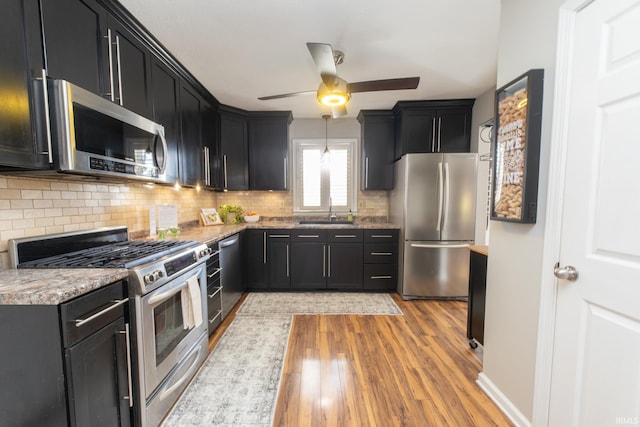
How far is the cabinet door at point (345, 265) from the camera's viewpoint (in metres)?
3.28

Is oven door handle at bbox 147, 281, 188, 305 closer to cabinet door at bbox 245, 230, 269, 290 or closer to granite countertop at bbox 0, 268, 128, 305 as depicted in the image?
granite countertop at bbox 0, 268, 128, 305

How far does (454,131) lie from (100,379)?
3.89 meters

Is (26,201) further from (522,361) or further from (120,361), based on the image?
(522,361)

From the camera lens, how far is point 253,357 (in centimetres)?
198

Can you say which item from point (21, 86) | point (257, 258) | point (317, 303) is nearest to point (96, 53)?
point (21, 86)

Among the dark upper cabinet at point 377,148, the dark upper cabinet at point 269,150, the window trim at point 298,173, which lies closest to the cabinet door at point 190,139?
the dark upper cabinet at point 269,150

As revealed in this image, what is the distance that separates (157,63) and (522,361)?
10.7 ft

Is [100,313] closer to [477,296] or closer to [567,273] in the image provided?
[567,273]

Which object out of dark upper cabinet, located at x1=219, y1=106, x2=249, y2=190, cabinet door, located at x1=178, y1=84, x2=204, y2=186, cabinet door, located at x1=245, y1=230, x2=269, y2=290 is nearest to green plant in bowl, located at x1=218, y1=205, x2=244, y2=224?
dark upper cabinet, located at x1=219, y1=106, x2=249, y2=190

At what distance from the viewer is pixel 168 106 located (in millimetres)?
2150

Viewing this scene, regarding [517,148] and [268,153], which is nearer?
[517,148]

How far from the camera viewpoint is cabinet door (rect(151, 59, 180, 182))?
198 centimetres

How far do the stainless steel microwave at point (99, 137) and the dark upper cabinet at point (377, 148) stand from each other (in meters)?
2.55

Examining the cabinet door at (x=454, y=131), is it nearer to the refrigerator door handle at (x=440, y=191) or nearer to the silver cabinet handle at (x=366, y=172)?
the refrigerator door handle at (x=440, y=191)
